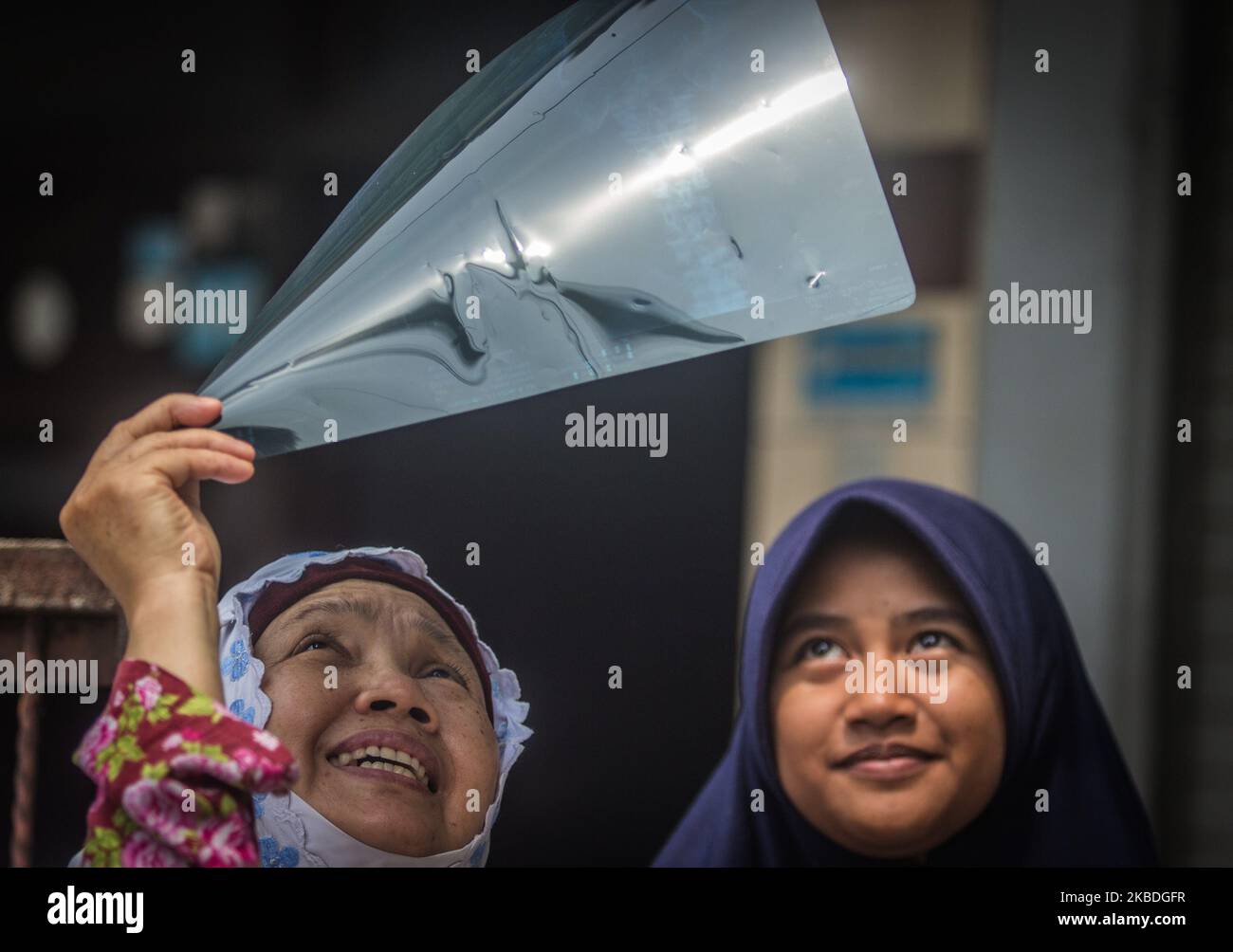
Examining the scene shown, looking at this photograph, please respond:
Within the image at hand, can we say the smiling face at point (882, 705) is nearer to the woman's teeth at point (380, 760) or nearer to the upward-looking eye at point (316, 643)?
the woman's teeth at point (380, 760)


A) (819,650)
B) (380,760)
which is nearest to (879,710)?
(819,650)

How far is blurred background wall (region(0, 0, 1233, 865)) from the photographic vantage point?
2.05 m

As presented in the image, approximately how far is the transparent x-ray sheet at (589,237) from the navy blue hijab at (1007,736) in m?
0.40

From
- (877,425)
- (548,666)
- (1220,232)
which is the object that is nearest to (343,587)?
(548,666)

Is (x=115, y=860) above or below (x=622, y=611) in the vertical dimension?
below

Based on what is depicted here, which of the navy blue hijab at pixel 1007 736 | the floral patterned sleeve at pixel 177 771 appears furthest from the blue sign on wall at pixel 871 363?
the floral patterned sleeve at pixel 177 771

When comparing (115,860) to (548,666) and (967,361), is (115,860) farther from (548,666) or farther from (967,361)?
(967,361)

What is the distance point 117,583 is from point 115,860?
44 cm

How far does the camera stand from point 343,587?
2012 millimetres

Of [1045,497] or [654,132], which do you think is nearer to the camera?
[654,132]

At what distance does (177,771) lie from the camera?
5.85 ft

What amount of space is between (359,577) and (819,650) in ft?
2.53

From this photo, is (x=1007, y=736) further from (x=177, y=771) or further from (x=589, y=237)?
(x=177, y=771)

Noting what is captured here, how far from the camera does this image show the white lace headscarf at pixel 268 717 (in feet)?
6.39
